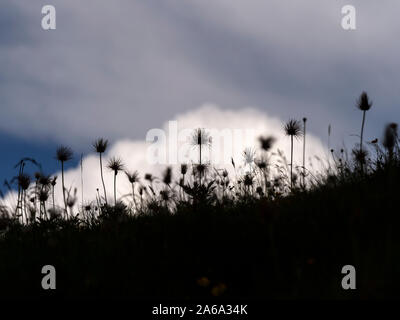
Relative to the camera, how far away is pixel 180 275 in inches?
120

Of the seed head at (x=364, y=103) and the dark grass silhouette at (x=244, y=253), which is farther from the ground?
the seed head at (x=364, y=103)

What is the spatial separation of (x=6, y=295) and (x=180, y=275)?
1374 millimetres

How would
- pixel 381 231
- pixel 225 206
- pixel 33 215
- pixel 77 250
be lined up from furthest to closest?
pixel 33 215 < pixel 225 206 < pixel 77 250 < pixel 381 231

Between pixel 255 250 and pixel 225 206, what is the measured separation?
147 cm

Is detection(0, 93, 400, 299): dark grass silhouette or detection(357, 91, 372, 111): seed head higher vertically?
detection(357, 91, 372, 111): seed head

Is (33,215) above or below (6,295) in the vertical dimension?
above

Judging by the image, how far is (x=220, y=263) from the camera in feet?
10.2
